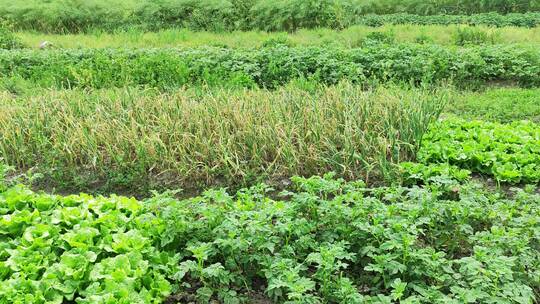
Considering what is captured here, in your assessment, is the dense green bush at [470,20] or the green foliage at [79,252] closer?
the green foliage at [79,252]

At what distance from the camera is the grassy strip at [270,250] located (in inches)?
111

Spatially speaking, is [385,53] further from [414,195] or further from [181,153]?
[414,195]

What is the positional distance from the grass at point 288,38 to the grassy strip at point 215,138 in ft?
16.0

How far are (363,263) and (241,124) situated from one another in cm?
224

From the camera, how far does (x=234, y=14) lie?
47.3 ft

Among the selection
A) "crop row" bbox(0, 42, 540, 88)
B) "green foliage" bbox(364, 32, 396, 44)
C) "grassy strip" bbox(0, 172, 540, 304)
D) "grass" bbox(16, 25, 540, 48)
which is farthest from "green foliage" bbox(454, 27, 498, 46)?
"grassy strip" bbox(0, 172, 540, 304)

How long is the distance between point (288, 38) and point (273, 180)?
22.8 feet

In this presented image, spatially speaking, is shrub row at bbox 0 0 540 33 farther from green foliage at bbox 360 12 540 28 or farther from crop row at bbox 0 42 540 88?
crop row at bbox 0 42 540 88

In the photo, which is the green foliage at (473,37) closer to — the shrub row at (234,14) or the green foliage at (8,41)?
the shrub row at (234,14)

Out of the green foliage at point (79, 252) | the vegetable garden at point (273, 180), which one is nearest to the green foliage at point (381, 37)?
the vegetable garden at point (273, 180)

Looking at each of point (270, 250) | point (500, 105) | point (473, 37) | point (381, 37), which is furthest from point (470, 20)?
point (270, 250)

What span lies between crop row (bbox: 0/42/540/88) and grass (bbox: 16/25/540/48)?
1807 millimetres

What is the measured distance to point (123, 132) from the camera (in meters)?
5.09

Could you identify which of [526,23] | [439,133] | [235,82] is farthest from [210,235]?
[526,23]
